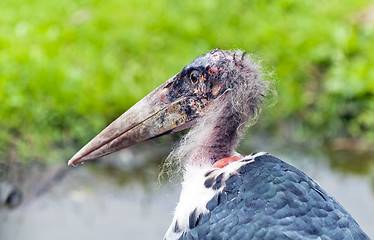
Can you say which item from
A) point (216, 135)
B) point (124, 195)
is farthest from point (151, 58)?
point (216, 135)

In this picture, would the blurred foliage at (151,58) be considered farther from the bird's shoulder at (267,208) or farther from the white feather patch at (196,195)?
the bird's shoulder at (267,208)

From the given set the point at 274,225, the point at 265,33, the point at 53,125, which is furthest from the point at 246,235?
the point at 265,33

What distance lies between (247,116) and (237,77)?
17 centimetres

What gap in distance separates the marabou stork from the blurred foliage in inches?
98.6

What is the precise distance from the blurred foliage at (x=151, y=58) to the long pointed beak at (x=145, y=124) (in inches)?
93.4

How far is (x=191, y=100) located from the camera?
260cm

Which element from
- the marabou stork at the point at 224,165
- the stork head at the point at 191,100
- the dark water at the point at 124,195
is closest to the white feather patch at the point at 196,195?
the marabou stork at the point at 224,165

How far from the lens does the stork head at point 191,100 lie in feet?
8.28

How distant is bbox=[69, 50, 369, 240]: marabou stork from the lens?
212 cm

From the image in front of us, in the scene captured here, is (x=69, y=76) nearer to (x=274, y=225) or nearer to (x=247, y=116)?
(x=247, y=116)

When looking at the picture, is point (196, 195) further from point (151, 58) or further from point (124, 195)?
point (151, 58)

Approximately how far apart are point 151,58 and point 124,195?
5.70 ft

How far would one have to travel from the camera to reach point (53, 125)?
5.29 m

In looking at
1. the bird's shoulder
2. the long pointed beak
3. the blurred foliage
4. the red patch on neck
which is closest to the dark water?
the blurred foliage
